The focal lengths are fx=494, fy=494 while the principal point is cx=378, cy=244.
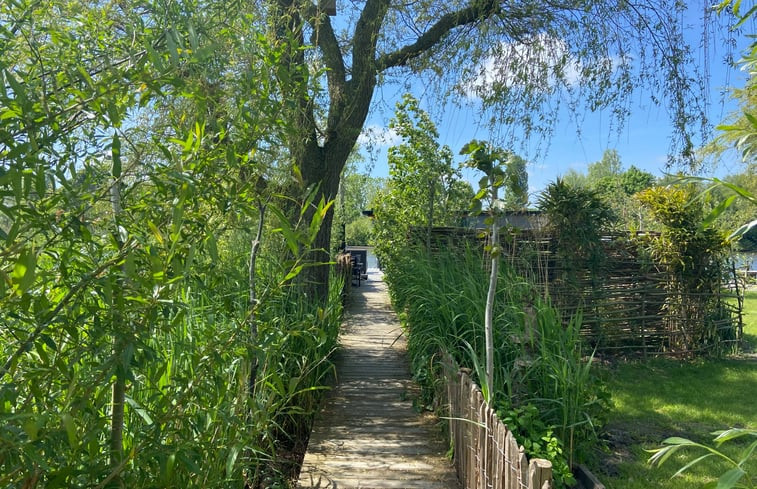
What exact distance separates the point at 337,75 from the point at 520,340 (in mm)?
4180

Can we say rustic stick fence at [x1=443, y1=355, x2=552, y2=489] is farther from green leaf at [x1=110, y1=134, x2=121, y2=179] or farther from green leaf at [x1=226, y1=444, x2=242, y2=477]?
green leaf at [x1=110, y1=134, x2=121, y2=179]

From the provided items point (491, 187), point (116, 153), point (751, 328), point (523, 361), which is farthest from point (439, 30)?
point (751, 328)

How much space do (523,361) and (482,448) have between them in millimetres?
737

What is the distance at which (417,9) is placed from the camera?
504cm

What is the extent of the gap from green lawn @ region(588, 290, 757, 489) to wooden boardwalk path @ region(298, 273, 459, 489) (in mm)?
1272

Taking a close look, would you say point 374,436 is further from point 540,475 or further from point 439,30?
point 439,30

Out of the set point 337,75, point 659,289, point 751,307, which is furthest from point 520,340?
point 751,307

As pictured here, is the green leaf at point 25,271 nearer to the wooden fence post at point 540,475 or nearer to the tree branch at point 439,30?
the wooden fence post at point 540,475

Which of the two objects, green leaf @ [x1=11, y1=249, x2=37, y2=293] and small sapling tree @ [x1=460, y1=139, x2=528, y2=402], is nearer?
green leaf @ [x1=11, y1=249, x2=37, y2=293]

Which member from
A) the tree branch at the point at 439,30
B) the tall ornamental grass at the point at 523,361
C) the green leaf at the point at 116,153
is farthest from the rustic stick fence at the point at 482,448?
the tree branch at the point at 439,30

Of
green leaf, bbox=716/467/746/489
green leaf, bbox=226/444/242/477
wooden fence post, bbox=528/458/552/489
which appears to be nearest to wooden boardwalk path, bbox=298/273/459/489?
green leaf, bbox=226/444/242/477

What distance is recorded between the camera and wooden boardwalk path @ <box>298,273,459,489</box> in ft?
10.3

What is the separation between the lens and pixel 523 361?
3195mm

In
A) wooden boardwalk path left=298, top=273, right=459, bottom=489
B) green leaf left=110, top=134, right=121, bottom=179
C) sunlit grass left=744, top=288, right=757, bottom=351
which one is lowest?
sunlit grass left=744, top=288, right=757, bottom=351
